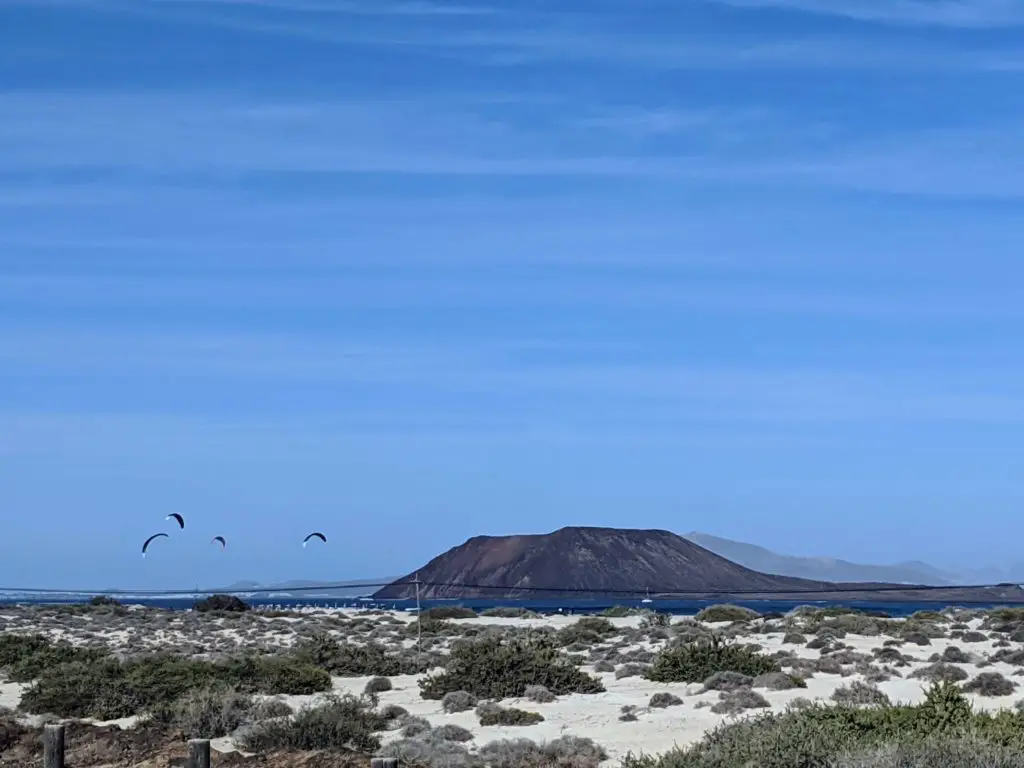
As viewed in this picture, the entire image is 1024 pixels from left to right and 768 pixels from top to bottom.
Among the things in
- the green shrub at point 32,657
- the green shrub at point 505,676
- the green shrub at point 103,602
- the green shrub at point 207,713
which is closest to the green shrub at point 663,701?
the green shrub at point 505,676

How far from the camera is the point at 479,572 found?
151m

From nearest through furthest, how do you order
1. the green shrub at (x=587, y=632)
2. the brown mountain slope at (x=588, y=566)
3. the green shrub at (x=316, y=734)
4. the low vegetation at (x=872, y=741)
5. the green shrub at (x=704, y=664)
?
the low vegetation at (x=872, y=741), the green shrub at (x=316, y=734), the green shrub at (x=704, y=664), the green shrub at (x=587, y=632), the brown mountain slope at (x=588, y=566)

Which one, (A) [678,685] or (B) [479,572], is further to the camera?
(B) [479,572]

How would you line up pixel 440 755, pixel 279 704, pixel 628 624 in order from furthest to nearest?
pixel 628 624
pixel 279 704
pixel 440 755

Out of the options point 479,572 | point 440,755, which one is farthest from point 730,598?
point 440,755

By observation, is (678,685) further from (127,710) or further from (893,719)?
(893,719)

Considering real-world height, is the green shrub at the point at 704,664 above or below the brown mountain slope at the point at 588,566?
below

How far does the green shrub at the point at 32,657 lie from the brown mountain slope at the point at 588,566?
11016 cm

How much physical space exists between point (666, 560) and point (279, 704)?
141075 mm

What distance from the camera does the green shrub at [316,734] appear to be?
15.2 meters

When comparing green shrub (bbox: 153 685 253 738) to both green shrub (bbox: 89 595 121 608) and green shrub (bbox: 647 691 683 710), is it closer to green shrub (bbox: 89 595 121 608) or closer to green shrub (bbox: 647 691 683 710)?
green shrub (bbox: 647 691 683 710)

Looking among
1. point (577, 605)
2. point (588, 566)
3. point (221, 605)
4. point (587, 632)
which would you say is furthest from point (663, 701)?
point (588, 566)

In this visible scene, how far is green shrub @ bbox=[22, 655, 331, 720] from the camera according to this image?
19.1 m

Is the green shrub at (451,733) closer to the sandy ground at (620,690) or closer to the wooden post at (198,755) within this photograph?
the sandy ground at (620,690)
